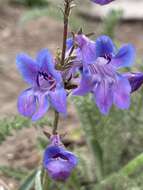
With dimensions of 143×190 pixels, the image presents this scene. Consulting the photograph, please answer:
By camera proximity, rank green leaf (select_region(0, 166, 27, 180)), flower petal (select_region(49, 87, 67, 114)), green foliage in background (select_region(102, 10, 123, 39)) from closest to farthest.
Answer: flower petal (select_region(49, 87, 67, 114))
green leaf (select_region(0, 166, 27, 180))
green foliage in background (select_region(102, 10, 123, 39))

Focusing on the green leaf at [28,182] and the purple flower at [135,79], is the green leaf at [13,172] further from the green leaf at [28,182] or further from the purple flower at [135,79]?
the purple flower at [135,79]

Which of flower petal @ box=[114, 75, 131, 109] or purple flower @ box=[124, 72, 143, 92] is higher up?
purple flower @ box=[124, 72, 143, 92]

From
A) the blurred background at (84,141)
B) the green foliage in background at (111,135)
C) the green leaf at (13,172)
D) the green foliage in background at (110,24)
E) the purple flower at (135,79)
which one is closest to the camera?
the purple flower at (135,79)

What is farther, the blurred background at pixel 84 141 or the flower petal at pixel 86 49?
the blurred background at pixel 84 141

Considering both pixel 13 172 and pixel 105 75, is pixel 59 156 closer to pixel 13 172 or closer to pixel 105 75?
pixel 105 75

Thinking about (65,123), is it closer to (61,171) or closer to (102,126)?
(102,126)

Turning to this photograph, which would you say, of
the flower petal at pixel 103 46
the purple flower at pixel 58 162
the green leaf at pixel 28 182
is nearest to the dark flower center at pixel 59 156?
the purple flower at pixel 58 162

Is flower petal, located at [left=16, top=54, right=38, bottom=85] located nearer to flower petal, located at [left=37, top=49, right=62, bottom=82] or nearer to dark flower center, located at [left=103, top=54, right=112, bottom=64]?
flower petal, located at [left=37, top=49, right=62, bottom=82]

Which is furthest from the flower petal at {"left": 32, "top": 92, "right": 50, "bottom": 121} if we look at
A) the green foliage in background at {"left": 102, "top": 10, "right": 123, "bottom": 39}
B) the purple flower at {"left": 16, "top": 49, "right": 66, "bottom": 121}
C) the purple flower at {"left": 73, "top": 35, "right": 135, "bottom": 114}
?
the green foliage in background at {"left": 102, "top": 10, "right": 123, "bottom": 39}
